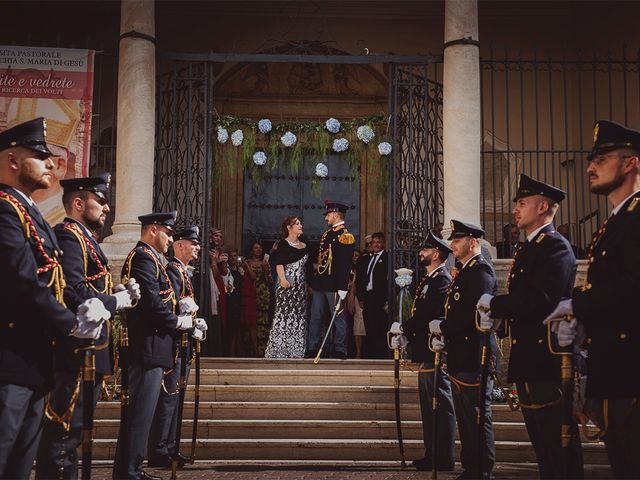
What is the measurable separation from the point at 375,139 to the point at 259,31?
15.8 ft

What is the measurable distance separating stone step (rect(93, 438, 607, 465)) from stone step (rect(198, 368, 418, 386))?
5.33 ft

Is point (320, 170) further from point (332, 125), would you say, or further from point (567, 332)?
point (567, 332)

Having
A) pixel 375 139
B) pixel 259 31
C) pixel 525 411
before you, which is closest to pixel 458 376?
pixel 525 411

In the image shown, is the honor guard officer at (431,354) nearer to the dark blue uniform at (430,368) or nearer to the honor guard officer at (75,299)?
the dark blue uniform at (430,368)

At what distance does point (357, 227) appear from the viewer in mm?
16578

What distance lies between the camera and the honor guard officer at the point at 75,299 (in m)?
5.21

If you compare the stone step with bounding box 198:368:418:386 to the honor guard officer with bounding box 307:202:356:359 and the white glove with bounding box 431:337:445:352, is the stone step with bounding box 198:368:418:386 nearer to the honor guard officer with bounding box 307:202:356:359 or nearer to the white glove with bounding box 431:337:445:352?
the honor guard officer with bounding box 307:202:356:359

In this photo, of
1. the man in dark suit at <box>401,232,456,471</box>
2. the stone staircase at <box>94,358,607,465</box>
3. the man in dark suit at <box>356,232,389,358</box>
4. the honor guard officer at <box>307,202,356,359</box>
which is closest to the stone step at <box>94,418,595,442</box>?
the stone staircase at <box>94,358,607,465</box>

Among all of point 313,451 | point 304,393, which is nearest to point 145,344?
point 313,451

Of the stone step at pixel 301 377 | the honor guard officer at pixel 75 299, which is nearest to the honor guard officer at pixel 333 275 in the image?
the stone step at pixel 301 377

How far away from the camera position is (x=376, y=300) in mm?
12391

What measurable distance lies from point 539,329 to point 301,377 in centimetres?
518

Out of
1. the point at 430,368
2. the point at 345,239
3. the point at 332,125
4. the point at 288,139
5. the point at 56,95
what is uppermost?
the point at 56,95

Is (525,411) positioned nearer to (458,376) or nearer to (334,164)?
(458,376)
